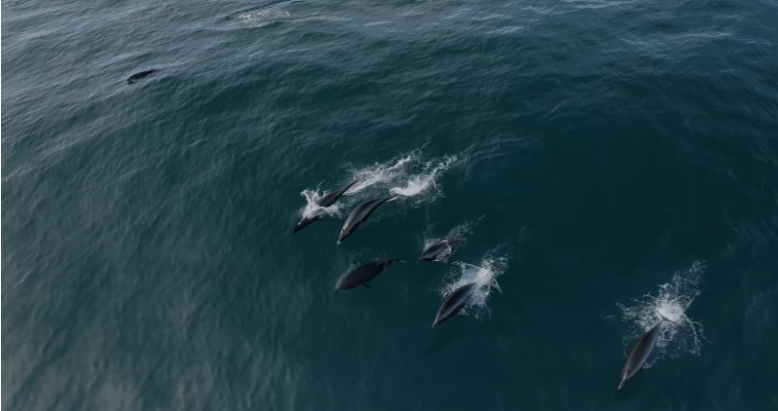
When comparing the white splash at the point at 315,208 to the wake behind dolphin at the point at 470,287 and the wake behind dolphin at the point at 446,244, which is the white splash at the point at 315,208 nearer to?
the wake behind dolphin at the point at 446,244

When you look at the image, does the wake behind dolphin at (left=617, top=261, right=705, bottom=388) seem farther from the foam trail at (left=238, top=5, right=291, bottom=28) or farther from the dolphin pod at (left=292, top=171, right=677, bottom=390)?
the foam trail at (left=238, top=5, right=291, bottom=28)

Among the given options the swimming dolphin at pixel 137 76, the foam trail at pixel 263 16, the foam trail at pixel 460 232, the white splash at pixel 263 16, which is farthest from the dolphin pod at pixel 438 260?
the white splash at pixel 263 16

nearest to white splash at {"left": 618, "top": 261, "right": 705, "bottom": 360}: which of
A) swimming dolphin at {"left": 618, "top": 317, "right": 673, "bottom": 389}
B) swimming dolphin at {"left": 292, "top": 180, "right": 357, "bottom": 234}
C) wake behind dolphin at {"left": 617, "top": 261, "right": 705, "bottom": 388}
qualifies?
wake behind dolphin at {"left": 617, "top": 261, "right": 705, "bottom": 388}

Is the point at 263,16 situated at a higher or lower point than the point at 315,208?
higher

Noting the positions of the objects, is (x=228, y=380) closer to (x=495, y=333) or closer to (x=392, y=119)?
(x=495, y=333)

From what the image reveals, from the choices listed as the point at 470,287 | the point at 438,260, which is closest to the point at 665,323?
the point at 470,287

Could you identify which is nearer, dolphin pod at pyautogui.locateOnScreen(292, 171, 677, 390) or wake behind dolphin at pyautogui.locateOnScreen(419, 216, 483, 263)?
dolphin pod at pyautogui.locateOnScreen(292, 171, 677, 390)

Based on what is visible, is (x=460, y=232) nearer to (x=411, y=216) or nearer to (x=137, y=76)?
(x=411, y=216)
